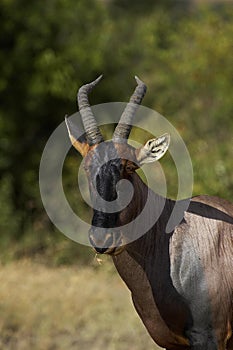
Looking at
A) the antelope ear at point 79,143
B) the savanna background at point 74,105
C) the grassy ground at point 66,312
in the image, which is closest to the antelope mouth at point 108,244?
the antelope ear at point 79,143

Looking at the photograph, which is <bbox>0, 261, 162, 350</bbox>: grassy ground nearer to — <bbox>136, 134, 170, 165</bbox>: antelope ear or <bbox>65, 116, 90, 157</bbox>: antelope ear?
<bbox>65, 116, 90, 157</bbox>: antelope ear

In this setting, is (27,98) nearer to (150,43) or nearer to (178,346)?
(150,43)

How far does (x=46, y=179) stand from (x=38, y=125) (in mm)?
4325

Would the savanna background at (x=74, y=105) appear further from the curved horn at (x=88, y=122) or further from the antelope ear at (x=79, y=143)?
the curved horn at (x=88, y=122)

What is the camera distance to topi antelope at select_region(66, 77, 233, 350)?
8.51 m

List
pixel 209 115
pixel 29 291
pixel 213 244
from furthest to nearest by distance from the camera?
pixel 209 115 → pixel 29 291 → pixel 213 244

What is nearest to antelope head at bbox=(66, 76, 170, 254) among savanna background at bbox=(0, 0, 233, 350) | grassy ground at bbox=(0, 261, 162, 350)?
grassy ground at bbox=(0, 261, 162, 350)

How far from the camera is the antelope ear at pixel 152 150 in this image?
8531 millimetres

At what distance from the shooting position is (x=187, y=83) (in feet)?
86.5

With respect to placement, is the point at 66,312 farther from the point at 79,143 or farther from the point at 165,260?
the point at 79,143

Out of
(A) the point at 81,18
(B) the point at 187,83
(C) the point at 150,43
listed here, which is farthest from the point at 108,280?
(C) the point at 150,43

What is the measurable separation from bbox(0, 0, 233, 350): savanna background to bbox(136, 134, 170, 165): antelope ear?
16.4ft

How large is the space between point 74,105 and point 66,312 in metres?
12.5

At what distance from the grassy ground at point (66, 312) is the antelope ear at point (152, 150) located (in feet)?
13.7
